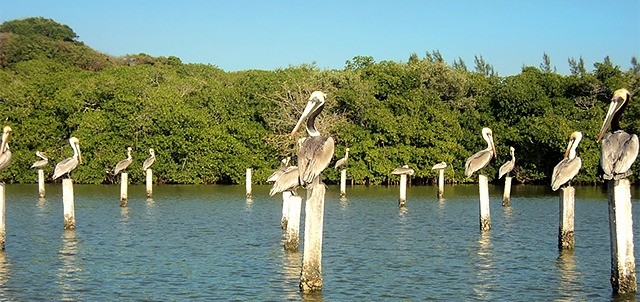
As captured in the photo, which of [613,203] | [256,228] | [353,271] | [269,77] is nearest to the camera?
[613,203]

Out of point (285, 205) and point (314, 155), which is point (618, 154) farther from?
point (285, 205)

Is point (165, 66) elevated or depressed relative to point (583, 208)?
elevated

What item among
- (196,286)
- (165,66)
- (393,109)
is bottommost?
(196,286)

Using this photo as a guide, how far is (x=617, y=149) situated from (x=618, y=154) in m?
0.16

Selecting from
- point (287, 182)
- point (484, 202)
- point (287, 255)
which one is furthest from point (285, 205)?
point (484, 202)

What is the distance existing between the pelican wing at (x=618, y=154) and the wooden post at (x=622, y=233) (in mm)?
117

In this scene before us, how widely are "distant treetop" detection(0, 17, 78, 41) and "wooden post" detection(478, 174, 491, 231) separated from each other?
61.3 metres

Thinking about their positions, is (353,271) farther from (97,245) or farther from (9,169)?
(9,169)

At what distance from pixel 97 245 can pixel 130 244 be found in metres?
0.63

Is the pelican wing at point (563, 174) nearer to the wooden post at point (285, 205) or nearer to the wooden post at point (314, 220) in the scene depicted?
the wooden post at point (285, 205)

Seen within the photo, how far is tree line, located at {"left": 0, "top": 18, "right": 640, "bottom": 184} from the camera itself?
40094 mm

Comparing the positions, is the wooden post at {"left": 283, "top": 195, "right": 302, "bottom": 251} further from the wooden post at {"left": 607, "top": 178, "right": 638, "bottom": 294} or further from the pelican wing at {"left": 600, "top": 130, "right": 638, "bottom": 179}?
the wooden post at {"left": 607, "top": 178, "right": 638, "bottom": 294}

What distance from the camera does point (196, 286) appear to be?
12.2 metres

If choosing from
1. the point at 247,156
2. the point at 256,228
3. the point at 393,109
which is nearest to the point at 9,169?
the point at 247,156
